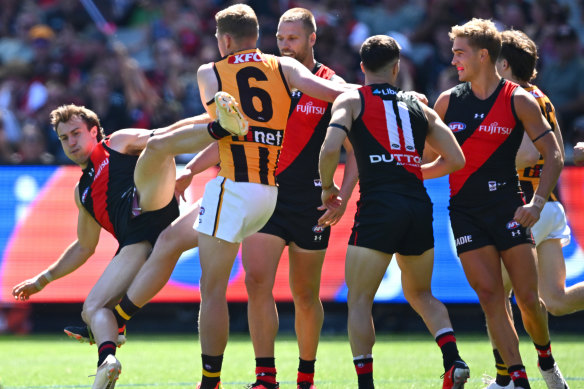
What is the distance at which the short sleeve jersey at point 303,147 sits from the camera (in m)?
6.58

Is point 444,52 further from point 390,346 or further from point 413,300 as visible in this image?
point 413,300

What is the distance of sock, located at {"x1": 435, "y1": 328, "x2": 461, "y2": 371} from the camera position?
570cm

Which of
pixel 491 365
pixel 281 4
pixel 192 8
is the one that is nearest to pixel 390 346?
pixel 491 365

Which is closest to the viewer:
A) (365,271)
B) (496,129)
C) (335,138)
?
(335,138)

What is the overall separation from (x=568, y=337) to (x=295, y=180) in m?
5.75

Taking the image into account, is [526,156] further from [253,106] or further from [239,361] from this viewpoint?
[239,361]

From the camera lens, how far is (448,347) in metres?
5.71

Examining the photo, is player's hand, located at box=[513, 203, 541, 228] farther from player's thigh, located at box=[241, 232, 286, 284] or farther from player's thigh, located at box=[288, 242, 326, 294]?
player's thigh, located at box=[241, 232, 286, 284]

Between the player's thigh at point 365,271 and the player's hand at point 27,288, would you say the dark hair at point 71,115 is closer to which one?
the player's hand at point 27,288

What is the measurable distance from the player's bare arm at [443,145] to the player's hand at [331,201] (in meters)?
0.71

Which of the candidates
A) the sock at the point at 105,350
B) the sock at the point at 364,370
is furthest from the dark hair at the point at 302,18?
the sock at the point at 105,350

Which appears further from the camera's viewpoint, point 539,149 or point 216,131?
point 539,149

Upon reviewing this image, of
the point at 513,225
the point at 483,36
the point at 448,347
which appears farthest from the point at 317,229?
the point at 483,36

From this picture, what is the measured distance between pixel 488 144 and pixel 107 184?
10.1 ft
